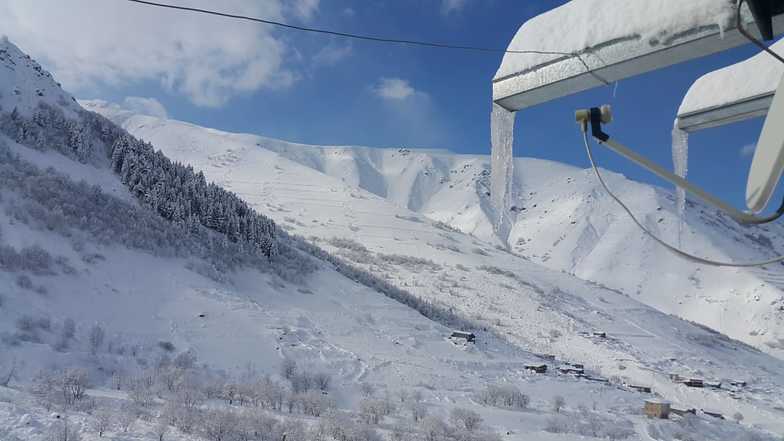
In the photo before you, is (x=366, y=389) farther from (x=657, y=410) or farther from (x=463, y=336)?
(x=463, y=336)

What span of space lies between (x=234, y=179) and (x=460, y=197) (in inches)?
3831

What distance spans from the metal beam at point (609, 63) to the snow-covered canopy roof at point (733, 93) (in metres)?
0.79

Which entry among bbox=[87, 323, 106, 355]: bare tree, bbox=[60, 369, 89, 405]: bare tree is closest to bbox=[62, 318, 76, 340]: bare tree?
bbox=[87, 323, 106, 355]: bare tree

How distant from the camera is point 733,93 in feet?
11.5

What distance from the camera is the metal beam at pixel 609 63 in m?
2.56

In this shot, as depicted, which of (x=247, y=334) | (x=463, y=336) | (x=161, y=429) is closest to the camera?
(x=161, y=429)

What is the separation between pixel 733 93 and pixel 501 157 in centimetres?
168

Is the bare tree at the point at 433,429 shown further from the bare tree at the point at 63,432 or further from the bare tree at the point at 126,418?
the bare tree at the point at 63,432

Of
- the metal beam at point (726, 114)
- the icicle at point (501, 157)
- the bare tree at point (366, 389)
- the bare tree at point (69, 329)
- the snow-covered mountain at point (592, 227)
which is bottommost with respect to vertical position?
the bare tree at point (366, 389)

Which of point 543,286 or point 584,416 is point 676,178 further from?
point 543,286

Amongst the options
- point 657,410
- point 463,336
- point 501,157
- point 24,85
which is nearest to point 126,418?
point 501,157

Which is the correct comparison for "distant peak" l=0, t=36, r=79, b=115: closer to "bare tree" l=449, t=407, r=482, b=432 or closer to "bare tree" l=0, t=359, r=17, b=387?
"bare tree" l=0, t=359, r=17, b=387

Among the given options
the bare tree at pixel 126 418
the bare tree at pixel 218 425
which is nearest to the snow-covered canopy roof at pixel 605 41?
the bare tree at pixel 218 425

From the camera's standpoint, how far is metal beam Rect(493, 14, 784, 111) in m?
2.56
